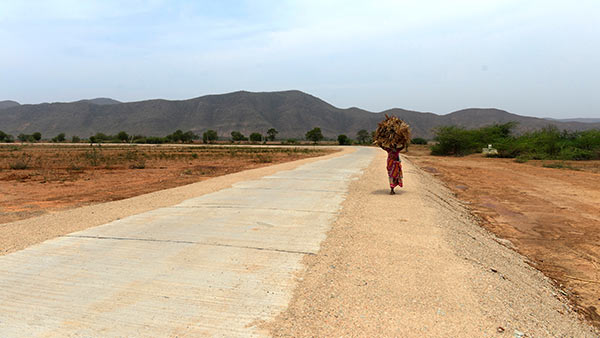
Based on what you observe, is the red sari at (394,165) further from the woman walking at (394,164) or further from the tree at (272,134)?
the tree at (272,134)

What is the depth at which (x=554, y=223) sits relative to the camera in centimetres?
873

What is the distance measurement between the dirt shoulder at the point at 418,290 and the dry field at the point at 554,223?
0.42m

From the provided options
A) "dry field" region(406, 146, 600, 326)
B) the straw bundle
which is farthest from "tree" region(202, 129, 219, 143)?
the straw bundle

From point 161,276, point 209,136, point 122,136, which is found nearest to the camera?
point 161,276

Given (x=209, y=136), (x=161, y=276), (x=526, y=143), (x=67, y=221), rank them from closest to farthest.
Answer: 1. (x=161, y=276)
2. (x=67, y=221)
3. (x=526, y=143)
4. (x=209, y=136)

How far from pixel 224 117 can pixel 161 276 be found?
135615 mm

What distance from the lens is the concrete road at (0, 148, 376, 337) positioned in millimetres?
3037

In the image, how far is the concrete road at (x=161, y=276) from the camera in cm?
304

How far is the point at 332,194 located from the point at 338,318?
6.72 m

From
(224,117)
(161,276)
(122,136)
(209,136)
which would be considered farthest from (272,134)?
(161,276)

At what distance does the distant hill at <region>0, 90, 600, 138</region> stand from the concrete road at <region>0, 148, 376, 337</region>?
397 ft

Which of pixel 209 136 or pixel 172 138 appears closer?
pixel 172 138

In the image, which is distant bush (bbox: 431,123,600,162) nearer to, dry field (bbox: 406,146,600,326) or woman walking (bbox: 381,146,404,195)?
dry field (bbox: 406,146,600,326)

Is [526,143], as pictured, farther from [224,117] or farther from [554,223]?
[224,117]
